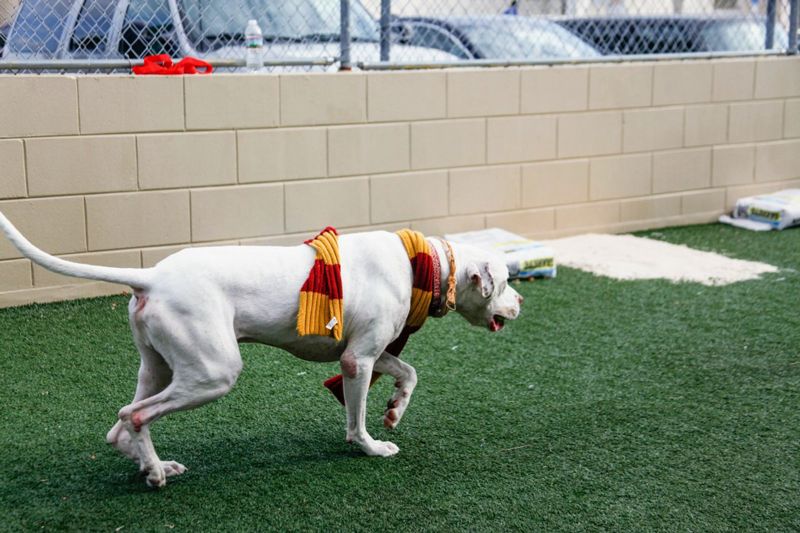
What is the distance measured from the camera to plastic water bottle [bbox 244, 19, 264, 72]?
5.50 m

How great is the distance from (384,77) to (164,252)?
1.65 meters

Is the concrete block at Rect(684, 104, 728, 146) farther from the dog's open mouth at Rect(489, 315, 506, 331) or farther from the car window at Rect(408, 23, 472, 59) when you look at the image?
the dog's open mouth at Rect(489, 315, 506, 331)

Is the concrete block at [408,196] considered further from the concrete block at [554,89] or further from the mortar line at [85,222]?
the mortar line at [85,222]

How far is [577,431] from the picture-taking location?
11.8 feet

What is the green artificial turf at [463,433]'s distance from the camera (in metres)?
2.95

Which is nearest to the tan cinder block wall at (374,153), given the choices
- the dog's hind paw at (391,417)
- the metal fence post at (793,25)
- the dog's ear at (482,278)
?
the metal fence post at (793,25)

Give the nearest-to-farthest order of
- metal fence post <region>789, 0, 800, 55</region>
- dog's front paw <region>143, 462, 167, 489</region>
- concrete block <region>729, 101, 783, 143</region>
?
dog's front paw <region>143, 462, 167, 489</region>
concrete block <region>729, 101, 783, 143</region>
metal fence post <region>789, 0, 800, 55</region>

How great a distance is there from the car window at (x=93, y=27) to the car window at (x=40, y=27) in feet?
0.26

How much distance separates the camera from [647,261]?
6254mm

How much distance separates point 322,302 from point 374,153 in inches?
117

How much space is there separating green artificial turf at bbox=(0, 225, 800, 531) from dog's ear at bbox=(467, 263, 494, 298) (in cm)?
56

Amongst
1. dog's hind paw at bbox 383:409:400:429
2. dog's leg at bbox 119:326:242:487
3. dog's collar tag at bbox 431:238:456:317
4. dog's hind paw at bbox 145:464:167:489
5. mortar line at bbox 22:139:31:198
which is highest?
mortar line at bbox 22:139:31:198

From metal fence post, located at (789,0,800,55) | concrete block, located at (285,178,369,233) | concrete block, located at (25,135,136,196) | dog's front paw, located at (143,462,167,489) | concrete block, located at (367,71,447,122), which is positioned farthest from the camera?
metal fence post, located at (789,0,800,55)

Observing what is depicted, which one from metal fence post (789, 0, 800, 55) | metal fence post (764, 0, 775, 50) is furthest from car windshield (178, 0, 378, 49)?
metal fence post (789, 0, 800, 55)
